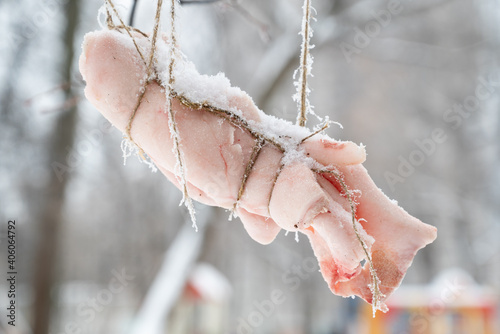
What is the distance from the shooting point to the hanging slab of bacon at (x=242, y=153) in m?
0.68

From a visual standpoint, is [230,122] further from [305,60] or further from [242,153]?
[305,60]

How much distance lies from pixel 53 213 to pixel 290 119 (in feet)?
10.7

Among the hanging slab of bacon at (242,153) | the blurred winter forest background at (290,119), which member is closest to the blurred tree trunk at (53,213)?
the blurred winter forest background at (290,119)

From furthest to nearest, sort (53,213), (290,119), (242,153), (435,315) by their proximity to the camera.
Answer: (290,119) < (435,315) < (53,213) < (242,153)

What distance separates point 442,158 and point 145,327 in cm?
799

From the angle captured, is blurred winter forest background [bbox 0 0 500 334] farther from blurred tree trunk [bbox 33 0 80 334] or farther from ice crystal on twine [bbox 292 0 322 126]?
ice crystal on twine [bbox 292 0 322 126]

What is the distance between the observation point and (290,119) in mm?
6043

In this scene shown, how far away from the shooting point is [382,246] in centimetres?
68

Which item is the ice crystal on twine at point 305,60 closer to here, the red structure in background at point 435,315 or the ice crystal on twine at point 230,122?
the ice crystal on twine at point 230,122

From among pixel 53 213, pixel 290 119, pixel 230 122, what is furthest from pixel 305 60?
pixel 290 119

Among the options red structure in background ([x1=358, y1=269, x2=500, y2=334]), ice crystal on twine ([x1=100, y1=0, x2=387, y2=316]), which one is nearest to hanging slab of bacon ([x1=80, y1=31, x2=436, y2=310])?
ice crystal on twine ([x1=100, y1=0, x2=387, y2=316])

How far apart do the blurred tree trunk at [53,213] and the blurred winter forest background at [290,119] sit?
12 mm

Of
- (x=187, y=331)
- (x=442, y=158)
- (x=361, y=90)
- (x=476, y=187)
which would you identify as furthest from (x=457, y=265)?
(x=187, y=331)

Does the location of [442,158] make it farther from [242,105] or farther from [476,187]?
[242,105]
